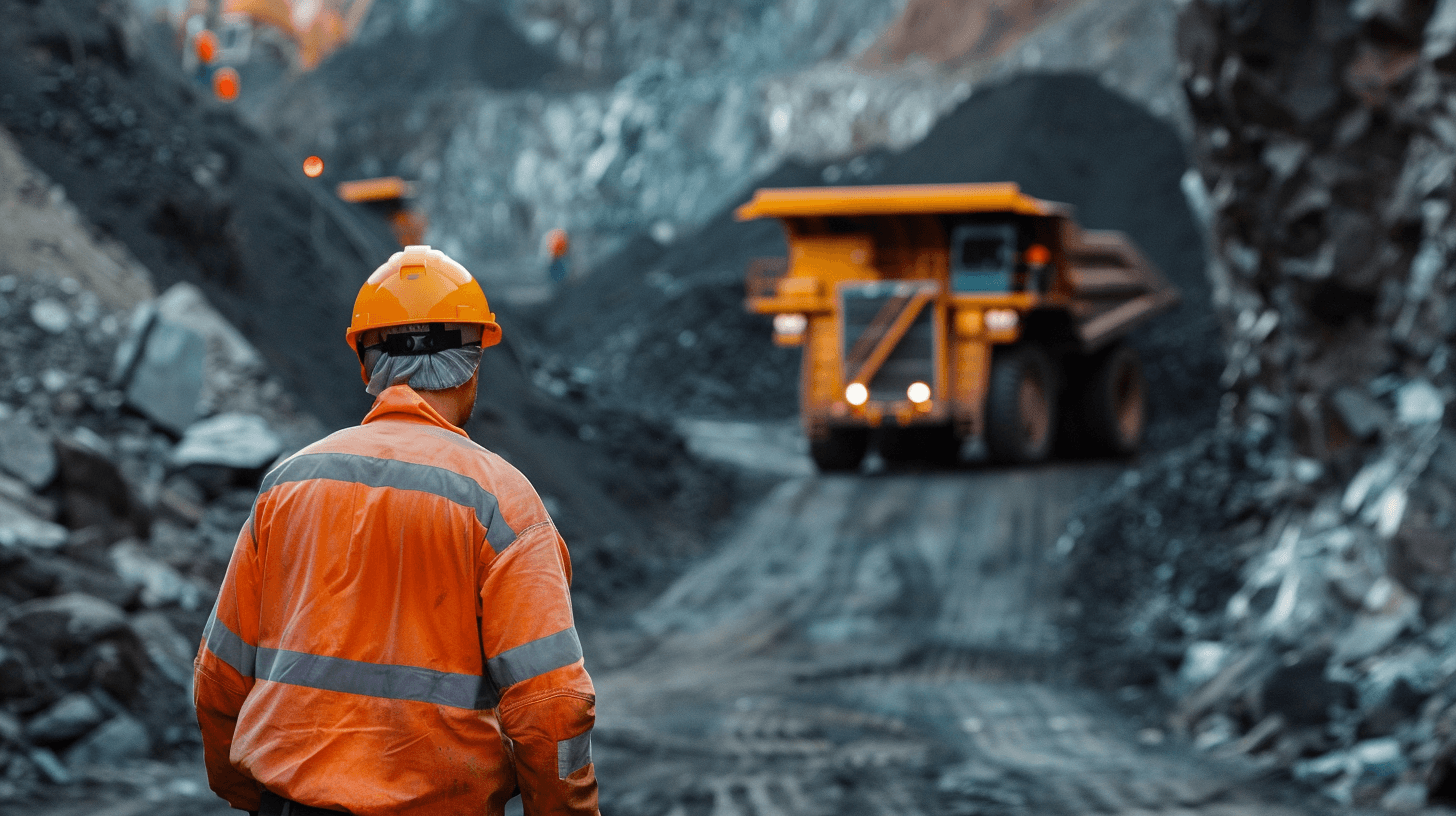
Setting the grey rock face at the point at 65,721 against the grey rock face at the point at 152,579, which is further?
the grey rock face at the point at 152,579

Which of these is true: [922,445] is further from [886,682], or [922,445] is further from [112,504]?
[112,504]

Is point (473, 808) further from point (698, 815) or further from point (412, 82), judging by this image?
point (412, 82)

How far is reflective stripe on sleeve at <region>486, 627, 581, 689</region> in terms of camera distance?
227 cm

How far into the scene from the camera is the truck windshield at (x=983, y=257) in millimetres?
13914

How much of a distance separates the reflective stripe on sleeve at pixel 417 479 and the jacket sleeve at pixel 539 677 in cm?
5

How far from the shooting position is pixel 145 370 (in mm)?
9930

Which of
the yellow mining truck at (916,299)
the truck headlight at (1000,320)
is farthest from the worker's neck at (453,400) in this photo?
the truck headlight at (1000,320)

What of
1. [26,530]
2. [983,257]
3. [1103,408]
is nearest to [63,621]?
[26,530]

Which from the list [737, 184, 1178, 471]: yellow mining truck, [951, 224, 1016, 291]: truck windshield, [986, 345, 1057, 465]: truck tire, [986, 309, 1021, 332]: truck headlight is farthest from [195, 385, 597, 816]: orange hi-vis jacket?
[986, 345, 1057, 465]: truck tire

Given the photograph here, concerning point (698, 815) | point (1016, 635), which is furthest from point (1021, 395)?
point (698, 815)

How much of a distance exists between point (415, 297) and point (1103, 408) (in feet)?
47.8

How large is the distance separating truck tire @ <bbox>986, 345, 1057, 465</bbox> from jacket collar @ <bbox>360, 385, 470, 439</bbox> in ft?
40.1

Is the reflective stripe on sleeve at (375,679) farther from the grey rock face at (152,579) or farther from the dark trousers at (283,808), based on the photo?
the grey rock face at (152,579)

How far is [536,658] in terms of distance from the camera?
7.46 feet
